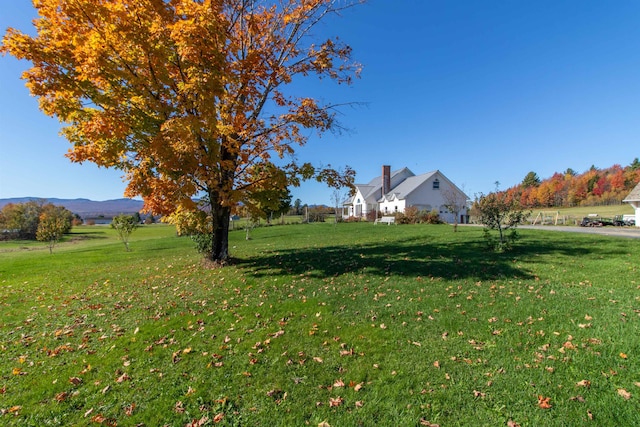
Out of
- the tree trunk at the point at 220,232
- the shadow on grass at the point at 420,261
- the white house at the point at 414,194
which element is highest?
the white house at the point at 414,194

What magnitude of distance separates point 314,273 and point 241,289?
226cm

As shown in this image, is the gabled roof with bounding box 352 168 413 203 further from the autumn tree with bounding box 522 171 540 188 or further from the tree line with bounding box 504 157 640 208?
the autumn tree with bounding box 522 171 540 188

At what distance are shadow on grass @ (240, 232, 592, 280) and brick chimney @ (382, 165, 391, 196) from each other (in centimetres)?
3151

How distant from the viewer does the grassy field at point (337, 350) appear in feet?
10.2

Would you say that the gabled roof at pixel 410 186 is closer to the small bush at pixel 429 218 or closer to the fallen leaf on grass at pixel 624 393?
the small bush at pixel 429 218

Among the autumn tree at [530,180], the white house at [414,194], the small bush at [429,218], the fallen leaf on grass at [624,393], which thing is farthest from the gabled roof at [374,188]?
the autumn tree at [530,180]

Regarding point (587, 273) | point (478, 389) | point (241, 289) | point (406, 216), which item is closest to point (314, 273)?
point (241, 289)

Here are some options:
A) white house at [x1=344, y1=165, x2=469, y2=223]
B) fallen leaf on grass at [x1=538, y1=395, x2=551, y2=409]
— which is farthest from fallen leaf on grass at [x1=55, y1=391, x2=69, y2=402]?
white house at [x1=344, y1=165, x2=469, y2=223]

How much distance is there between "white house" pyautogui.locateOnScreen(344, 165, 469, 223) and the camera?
Result: 123ft

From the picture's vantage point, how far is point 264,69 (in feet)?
30.5

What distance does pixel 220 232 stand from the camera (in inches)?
409

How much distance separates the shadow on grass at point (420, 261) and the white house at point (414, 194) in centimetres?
2290

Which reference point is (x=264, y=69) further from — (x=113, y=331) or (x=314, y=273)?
(x=113, y=331)

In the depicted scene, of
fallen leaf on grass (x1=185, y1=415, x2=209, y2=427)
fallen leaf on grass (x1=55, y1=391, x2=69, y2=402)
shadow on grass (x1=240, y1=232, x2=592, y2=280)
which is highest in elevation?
shadow on grass (x1=240, y1=232, x2=592, y2=280)
